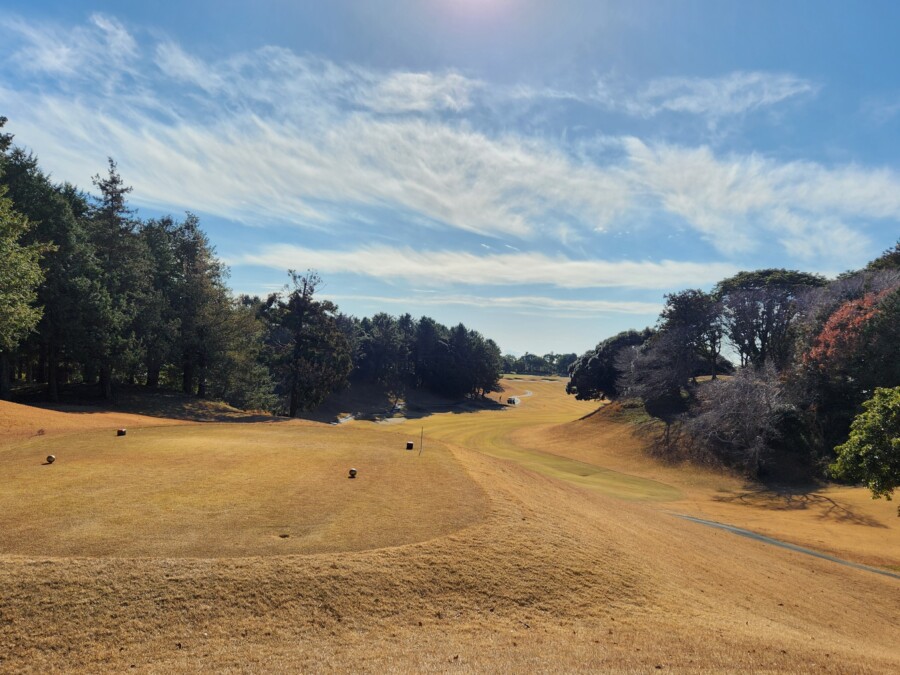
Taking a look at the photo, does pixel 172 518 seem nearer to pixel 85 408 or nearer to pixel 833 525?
pixel 85 408

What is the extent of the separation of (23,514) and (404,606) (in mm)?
10192

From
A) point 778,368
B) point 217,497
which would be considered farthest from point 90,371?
point 778,368

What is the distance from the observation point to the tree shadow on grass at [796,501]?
1083 inches

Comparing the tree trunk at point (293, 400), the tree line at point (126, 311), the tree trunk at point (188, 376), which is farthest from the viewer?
the tree trunk at point (188, 376)

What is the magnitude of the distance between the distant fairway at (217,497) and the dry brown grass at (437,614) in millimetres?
540

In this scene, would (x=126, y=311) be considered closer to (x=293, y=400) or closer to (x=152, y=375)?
(x=152, y=375)

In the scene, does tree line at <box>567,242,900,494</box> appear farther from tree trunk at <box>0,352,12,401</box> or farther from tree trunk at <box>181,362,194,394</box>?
tree trunk at <box>0,352,12,401</box>

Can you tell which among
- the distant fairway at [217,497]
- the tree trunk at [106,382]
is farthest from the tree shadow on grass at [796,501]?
the tree trunk at [106,382]

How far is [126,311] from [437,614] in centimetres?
4287

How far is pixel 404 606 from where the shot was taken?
930 centimetres

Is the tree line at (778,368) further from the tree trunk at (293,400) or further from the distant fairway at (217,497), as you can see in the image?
the tree trunk at (293,400)

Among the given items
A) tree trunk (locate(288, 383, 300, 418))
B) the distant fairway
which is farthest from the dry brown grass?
tree trunk (locate(288, 383, 300, 418))

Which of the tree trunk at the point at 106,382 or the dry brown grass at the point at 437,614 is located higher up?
the tree trunk at the point at 106,382

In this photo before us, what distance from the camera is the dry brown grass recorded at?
25.3 feet
